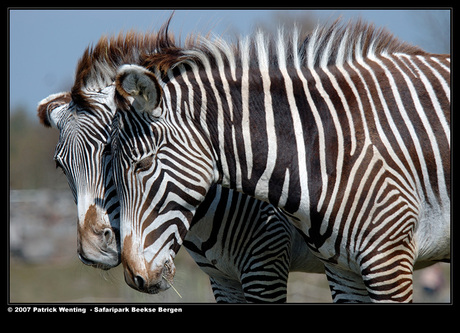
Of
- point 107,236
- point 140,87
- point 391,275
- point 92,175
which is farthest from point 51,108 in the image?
point 391,275

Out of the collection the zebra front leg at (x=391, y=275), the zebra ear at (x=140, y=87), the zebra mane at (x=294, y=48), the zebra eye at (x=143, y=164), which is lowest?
the zebra front leg at (x=391, y=275)

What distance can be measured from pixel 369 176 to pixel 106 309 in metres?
2.46

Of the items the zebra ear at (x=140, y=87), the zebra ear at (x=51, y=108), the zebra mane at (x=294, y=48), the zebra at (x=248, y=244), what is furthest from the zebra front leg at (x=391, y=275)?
the zebra ear at (x=51, y=108)

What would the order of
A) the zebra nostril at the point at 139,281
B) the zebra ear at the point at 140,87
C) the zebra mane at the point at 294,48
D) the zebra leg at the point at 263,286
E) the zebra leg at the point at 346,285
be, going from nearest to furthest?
1. the zebra nostril at the point at 139,281
2. the zebra ear at the point at 140,87
3. the zebra mane at the point at 294,48
4. the zebra leg at the point at 346,285
5. the zebra leg at the point at 263,286

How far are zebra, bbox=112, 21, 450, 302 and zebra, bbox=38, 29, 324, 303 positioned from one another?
3.13 feet

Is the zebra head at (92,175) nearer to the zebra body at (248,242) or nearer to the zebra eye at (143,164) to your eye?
the zebra body at (248,242)

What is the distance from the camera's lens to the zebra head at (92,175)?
17.6ft

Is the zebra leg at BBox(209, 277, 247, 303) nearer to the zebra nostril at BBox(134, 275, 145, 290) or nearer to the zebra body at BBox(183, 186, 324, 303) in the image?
the zebra body at BBox(183, 186, 324, 303)

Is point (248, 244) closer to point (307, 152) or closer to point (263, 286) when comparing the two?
point (263, 286)

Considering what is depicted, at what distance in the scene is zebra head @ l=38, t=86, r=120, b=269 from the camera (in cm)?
536

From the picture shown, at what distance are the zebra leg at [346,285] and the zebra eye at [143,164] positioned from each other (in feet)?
6.33

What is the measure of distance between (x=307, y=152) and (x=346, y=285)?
1523mm

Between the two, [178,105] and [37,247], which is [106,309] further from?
[37,247]

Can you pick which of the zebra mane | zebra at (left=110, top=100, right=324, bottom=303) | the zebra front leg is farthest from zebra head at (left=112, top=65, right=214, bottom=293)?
the zebra front leg
